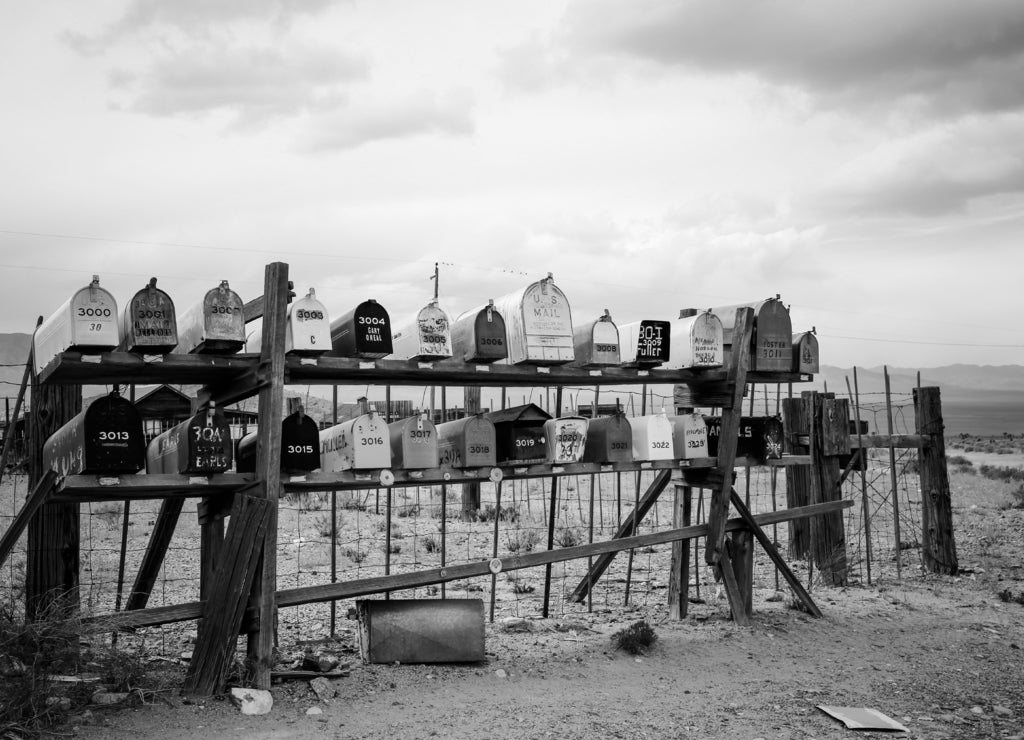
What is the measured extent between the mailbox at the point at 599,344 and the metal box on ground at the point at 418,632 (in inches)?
72.8

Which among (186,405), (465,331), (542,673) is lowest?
(542,673)

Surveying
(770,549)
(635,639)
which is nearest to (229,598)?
(635,639)

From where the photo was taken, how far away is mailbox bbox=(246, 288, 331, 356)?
5254mm

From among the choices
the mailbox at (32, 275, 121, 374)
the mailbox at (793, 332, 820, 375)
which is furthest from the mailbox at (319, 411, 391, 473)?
the mailbox at (793, 332, 820, 375)

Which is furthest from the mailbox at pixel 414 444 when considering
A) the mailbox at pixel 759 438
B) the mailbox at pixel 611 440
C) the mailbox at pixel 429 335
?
the mailbox at pixel 759 438

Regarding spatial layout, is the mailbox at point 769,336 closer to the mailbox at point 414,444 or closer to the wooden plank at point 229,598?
the mailbox at point 414,444

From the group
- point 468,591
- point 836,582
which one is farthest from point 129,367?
point 836,582

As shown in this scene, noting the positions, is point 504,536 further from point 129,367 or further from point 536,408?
point 129,367

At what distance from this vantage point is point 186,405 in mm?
6578

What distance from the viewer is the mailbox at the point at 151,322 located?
4754 mm

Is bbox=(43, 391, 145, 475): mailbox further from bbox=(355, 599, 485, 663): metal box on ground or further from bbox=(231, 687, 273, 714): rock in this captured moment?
bbox=(355, 599, 485, 663): metal box on ground

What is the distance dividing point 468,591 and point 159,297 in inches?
191

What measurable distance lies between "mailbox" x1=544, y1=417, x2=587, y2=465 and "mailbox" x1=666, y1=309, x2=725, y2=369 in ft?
3.11

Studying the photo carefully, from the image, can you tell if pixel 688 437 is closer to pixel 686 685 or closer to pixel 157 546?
pixel 686 685
